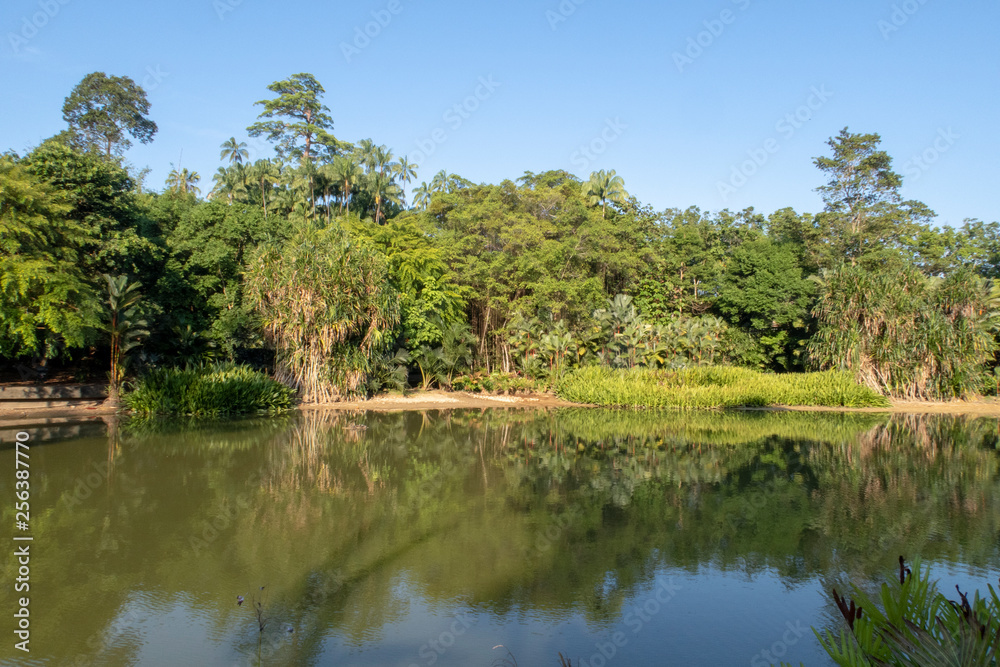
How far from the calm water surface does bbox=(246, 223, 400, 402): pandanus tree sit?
227 inches

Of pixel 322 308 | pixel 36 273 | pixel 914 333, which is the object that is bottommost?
pixel 914 333

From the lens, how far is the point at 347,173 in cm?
3438

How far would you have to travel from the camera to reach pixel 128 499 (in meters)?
9.02

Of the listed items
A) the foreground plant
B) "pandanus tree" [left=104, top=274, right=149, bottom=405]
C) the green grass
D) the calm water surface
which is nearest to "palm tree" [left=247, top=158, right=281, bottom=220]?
"pandanus tree" [left=104, top=274, right=149, bottom=405]

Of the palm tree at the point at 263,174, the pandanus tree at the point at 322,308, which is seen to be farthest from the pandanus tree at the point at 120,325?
the palm tree at the point at 263,174

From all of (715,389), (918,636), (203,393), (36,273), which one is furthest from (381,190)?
(918,636)

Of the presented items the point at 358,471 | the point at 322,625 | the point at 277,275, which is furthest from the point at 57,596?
the point at 277,275

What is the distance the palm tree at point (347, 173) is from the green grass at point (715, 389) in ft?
60.8

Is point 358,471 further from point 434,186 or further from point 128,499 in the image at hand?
point 434,186

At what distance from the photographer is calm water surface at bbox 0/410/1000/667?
203 inches

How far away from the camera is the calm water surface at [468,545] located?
5145 millimetres

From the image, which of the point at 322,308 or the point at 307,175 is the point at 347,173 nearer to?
the point at 307,175

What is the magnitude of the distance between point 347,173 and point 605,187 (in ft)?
43.6

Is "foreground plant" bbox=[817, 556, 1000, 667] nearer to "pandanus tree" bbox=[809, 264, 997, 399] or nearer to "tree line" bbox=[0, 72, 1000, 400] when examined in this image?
"tree line" bbox=[0, 72, 1000, 400]
